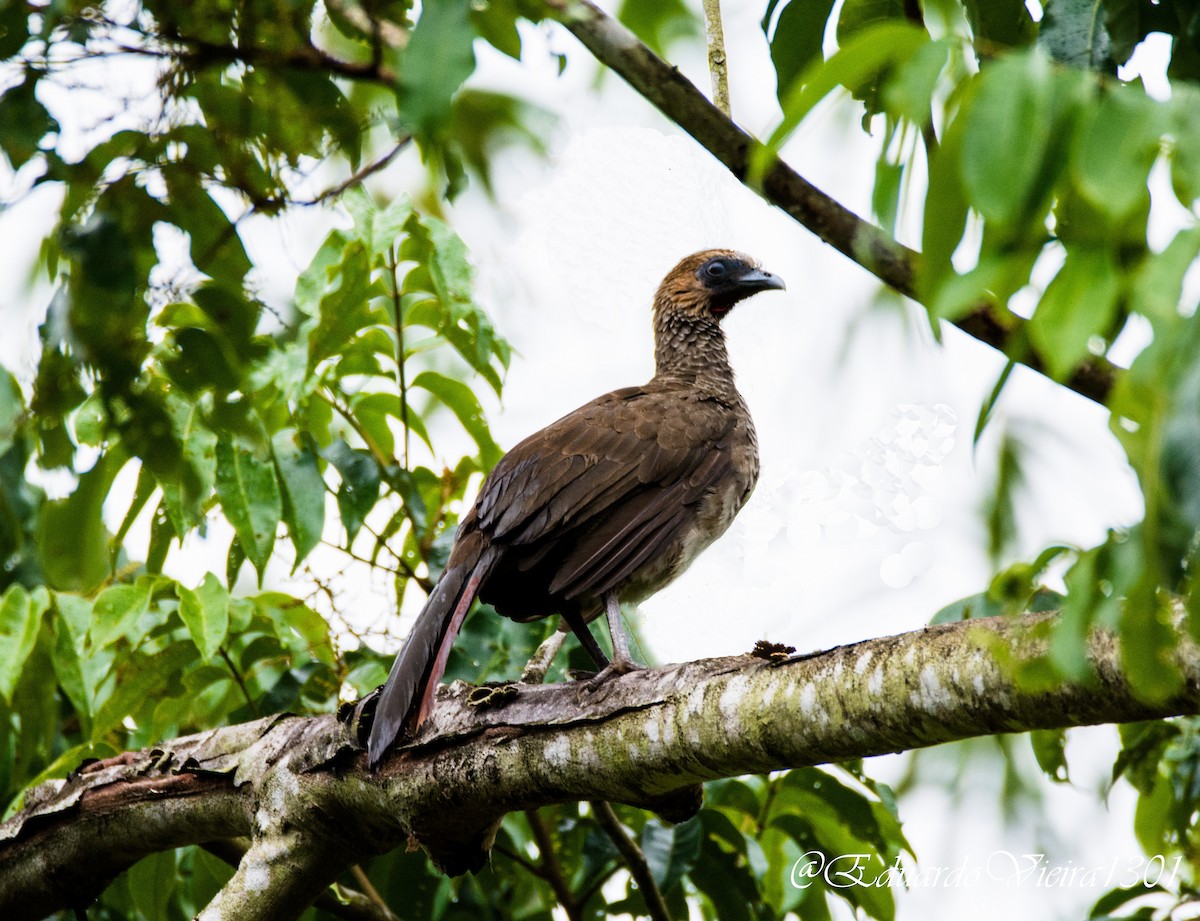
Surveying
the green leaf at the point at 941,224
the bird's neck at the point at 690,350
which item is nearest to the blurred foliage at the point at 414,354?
the green leaf at the point at 941,224

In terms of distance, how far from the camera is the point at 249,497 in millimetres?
3287

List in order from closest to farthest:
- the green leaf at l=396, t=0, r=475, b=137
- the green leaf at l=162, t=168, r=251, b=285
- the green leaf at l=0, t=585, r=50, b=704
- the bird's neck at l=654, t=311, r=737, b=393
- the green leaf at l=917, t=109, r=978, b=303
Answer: the green leaf at l=917, t=109, r=978, b=303, the green leaf at l=396, t=0, r=475, b=137, the green leaf at l=162, t=168, r=251, b=285, the green leaf at l=0, t=585, r=50, b=704, the bird's neck at l=654, t=311, r=737, b=393

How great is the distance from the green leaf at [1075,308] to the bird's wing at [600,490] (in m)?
2.38

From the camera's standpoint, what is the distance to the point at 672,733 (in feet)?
8.05

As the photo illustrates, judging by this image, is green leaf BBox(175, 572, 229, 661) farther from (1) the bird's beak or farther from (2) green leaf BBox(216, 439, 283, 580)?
(1) the bird's beak

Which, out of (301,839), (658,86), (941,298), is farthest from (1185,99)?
(301,839)

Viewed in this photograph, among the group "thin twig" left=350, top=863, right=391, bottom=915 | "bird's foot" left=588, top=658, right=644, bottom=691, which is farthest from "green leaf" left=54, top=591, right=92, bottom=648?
"bird's foot" left=588, top=658, right=644, bottom=691

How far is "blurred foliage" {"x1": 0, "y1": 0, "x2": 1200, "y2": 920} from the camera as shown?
1.31m

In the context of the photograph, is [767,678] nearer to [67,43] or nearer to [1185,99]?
[1185,99]

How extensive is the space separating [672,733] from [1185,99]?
59.8 inches

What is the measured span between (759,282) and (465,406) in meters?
1.85

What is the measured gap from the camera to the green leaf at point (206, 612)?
3109 mm

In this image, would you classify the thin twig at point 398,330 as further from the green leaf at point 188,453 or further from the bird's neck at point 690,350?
the bird's neck at point 690,350

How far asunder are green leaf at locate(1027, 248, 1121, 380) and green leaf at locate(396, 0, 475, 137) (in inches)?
32.7
